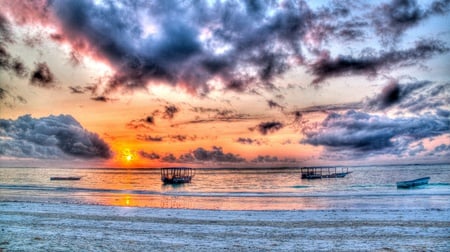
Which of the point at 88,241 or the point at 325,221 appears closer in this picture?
the point at 88,241

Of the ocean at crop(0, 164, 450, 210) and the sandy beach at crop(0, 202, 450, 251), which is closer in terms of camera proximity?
the sandy beach at crop(0, 202, 450, 251)

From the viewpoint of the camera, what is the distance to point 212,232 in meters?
19.2

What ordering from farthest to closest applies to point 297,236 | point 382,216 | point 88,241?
1. point 382,216
2. point 297,236
3. point 88,241

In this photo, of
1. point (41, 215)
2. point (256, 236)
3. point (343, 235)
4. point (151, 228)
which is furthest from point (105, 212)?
point (343, 235)

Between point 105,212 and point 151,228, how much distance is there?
8.95 meters

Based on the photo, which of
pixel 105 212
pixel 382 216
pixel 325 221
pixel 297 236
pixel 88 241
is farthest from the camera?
pixel 105 212

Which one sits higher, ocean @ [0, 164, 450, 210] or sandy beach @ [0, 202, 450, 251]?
sandy beach @ [0, 202, 450, 251]

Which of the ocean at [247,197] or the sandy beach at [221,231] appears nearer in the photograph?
the sandy beach at [221,231]

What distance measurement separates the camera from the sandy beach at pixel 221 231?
15.7m

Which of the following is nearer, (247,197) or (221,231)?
(221,231)

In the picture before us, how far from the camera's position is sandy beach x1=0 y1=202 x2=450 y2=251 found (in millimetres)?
15672

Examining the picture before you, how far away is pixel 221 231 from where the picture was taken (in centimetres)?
1944

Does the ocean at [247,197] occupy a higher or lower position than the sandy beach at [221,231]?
lower

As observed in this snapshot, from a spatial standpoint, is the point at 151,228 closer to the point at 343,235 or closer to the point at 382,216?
the point at 343,235
